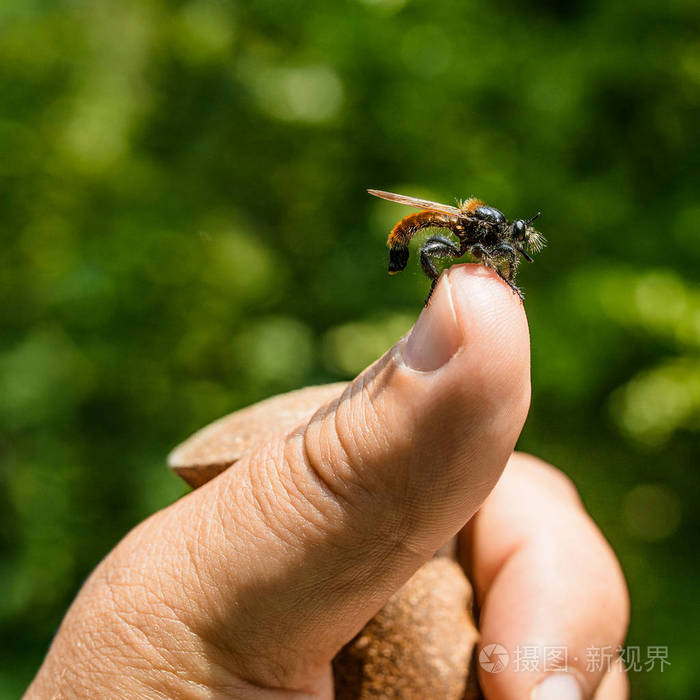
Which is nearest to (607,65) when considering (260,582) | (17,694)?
(260,582)

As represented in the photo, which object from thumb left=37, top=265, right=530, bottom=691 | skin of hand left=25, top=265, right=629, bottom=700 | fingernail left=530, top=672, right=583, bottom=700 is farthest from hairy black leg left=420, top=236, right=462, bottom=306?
fingernail left=530, top=672, right=583, bottom=700

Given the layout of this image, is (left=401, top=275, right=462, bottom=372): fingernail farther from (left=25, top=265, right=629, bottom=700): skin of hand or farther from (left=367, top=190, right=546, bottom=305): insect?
(left=367, top=190, right=546, bottom=305): insect

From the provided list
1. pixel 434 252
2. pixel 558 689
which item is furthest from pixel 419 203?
pixel 558 689

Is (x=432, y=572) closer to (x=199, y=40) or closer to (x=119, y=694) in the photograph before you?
(x=119, y=694)

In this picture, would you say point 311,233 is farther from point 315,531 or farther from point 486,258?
point 315,531

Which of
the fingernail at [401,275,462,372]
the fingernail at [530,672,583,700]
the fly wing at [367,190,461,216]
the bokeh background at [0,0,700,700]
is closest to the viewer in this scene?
the fingernail at [401,275,462,372]
